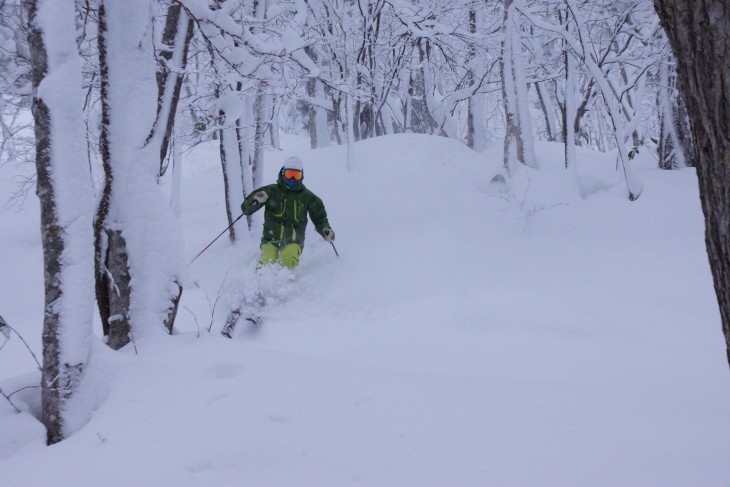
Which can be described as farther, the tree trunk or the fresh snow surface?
the tree trunk

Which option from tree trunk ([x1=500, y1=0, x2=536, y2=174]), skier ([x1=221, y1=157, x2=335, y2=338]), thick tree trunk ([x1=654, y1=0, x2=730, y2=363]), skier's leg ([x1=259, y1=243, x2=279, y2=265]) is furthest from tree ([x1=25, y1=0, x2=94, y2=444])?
tree trunk ([x1=500, y1=0, x2=536, y2=174])

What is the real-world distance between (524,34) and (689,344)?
7473 mm

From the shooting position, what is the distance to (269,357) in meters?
2.81

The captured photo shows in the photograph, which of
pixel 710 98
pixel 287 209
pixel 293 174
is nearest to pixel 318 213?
pixel 287 209

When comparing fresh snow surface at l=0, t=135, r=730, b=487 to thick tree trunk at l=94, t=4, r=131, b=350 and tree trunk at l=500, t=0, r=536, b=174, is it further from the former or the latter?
tree trunk at l=500, t=0, r=536, b=174

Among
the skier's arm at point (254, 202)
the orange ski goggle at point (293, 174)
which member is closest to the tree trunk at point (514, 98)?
the orange ski goggle at point (293, 174)

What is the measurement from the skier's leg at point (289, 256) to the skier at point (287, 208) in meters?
0.12

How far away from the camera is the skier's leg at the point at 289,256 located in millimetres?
6441

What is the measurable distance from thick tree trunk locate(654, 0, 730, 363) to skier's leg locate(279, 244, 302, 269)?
540 cm

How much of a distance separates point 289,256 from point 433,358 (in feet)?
10.3

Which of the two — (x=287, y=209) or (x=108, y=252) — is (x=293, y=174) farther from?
(x=108, y=252)

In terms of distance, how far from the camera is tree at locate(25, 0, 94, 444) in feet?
7.44

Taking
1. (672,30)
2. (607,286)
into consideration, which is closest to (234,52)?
(672,30)

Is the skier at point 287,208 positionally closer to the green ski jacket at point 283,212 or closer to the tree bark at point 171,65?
the green ski jacket at point 283,212
